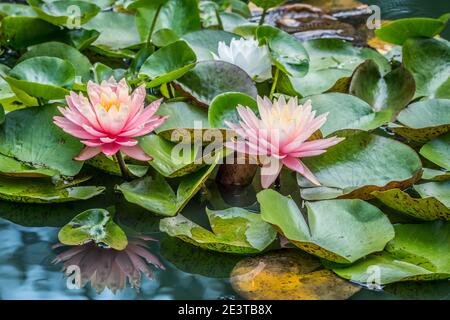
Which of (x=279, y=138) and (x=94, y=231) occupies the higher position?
(x=279, y=138)

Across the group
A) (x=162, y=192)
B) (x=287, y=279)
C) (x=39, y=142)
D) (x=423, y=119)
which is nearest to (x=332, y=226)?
(x=287, y=279)

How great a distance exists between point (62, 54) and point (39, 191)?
0.57 metres

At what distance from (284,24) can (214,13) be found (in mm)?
358

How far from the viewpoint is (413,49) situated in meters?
2.14

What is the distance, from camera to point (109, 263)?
148 centimetres

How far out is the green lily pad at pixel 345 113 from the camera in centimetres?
181

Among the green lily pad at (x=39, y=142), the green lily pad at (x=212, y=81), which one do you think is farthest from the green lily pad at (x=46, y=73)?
the green lily pad at (x=212, y=81)

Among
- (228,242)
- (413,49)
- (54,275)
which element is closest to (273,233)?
(228,242)

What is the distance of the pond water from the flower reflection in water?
2cm

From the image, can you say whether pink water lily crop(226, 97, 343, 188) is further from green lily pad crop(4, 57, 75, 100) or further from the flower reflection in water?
green lily pad crop(4, 57, 75, 100)

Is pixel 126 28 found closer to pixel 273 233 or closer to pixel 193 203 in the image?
pixel 193 203

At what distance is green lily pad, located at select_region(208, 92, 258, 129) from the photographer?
5.62ft

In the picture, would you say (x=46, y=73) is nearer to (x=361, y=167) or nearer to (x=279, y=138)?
(x=279, y=138)

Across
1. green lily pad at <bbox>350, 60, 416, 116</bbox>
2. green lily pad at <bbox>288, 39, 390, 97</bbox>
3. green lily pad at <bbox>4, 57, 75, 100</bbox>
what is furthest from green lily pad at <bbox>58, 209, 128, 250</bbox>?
green lily pad at <bbox>350, 60, 416, 116</bbox>
